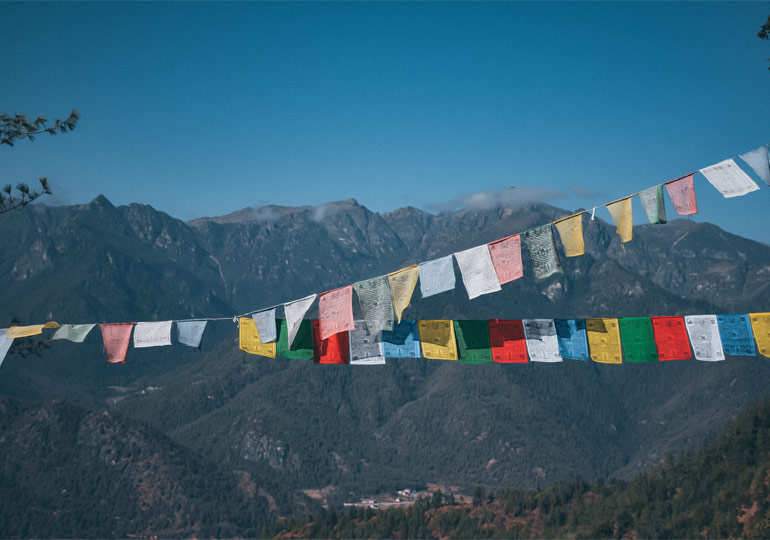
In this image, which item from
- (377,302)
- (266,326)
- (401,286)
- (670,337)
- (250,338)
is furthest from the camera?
(250,338)

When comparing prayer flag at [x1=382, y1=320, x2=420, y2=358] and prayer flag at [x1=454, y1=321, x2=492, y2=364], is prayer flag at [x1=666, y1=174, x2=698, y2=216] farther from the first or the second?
prayer flag at [x1=382, y1=320, x2=420, y2=358]

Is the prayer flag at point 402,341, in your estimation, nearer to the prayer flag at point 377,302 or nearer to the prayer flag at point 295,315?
→ the prayer flag at point 377,302

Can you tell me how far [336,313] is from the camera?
21562 mm

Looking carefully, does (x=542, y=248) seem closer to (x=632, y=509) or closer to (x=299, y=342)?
(x=299, y=342)

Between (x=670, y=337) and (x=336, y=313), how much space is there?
424 inches

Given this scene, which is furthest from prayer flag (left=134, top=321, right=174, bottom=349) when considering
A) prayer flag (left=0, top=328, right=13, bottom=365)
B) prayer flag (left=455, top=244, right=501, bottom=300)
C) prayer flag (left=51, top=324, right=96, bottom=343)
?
prayer flag (left=455, top=244, right=501, bottom=300)

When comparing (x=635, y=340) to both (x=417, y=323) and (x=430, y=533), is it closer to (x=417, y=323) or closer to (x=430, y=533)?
(x=417, y=323)

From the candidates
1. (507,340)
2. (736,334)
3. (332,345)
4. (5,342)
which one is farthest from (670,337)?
(5,342)

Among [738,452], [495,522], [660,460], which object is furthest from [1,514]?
[660,460]

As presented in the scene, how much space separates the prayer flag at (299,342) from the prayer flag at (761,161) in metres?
13.9

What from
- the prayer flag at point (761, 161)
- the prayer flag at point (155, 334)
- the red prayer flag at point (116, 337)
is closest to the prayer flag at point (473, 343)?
the prayer flag at point (761, 161)

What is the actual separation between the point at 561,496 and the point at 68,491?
9144 centimetres

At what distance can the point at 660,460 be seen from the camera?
194875 millimetres

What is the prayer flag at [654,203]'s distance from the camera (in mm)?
20422
